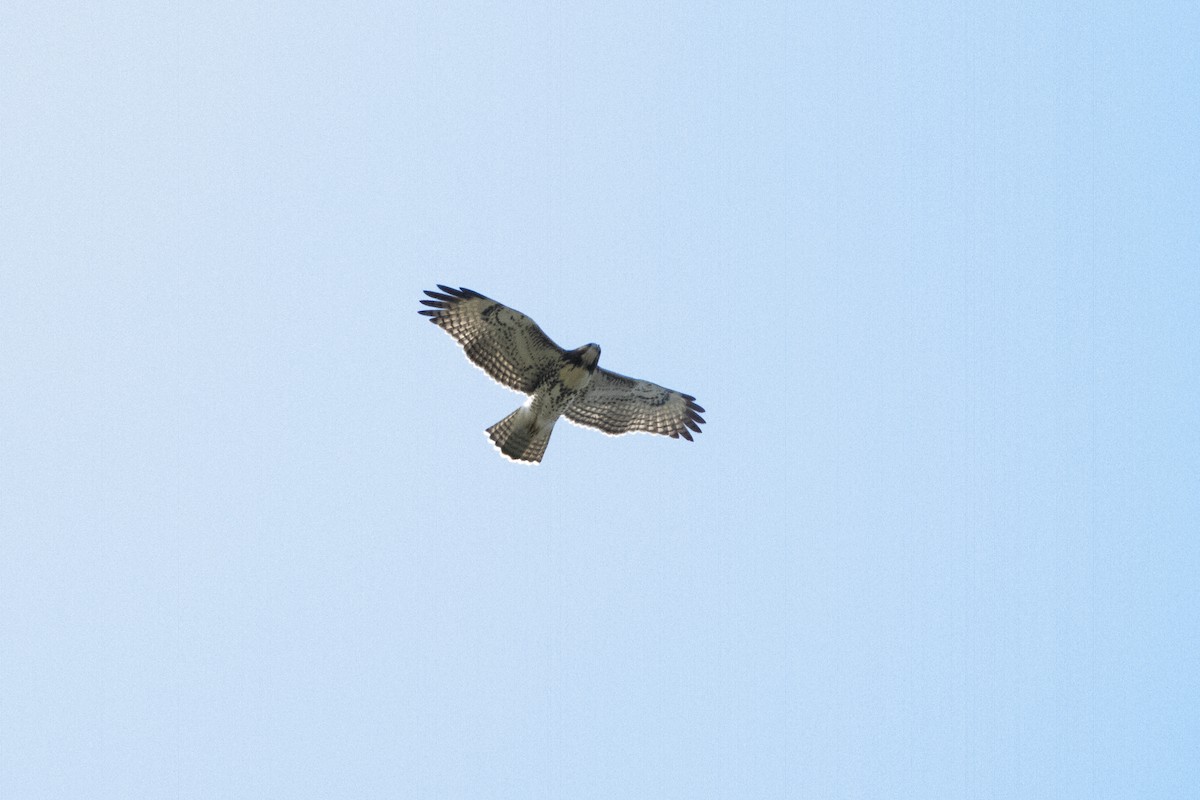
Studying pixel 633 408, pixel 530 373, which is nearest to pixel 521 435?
pixel 530 373

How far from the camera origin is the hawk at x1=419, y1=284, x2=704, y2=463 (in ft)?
44.5

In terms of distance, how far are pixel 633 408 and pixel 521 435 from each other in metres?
1.24

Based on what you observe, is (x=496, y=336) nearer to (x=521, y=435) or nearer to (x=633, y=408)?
(x=521, y=435)

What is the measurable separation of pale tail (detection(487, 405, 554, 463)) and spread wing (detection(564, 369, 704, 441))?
409mm

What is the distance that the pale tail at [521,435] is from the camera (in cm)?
1401

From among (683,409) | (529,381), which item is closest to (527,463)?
(529,381)

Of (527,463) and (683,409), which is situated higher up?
(683,409)

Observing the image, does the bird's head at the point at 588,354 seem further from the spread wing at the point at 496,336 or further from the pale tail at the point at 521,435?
the pale tail at the point at 521,435

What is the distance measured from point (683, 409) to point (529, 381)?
5.69 ft

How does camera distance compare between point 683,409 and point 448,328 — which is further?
point 683,409

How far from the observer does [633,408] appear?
1473 centimetres

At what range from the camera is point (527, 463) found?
14133 millimetres

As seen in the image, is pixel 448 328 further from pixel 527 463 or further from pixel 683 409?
pixel 683 409

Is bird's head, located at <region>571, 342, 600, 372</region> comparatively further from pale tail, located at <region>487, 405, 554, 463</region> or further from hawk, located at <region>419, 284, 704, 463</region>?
pale tail, located at <region>487, 405, 554, 463</region>
